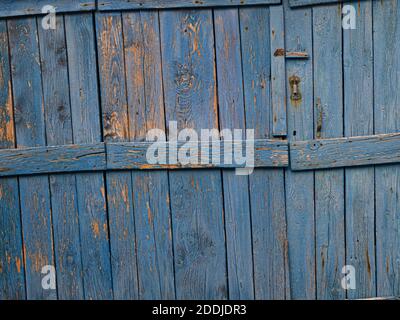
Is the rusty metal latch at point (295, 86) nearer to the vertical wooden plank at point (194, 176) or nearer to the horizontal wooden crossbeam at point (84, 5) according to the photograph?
the vertical wooden plank at point (194, 176)

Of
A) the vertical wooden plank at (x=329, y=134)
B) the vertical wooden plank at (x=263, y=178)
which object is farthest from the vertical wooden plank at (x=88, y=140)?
the vertical wooden plank at (x=329, y=134)

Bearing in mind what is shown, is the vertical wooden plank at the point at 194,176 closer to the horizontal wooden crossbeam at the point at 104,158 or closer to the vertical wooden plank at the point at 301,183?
the horizontal wooden crossbeam at the point at 104,158

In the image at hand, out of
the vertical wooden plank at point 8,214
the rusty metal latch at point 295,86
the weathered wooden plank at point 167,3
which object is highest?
the weathered wooden plank at point 167,3

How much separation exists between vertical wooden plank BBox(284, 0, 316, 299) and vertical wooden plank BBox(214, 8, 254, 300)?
0.28 m

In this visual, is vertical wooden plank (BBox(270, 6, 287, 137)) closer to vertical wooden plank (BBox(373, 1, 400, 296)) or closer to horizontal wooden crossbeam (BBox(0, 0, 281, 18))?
horizontal wooden crossbeam (BBox(0, 0, 281, 18))

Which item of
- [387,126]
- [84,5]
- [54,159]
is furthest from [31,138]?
[387,126]

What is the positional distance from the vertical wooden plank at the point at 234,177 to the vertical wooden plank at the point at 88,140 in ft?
2.54

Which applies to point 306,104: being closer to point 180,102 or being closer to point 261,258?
point 180,102

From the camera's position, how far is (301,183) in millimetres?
3062

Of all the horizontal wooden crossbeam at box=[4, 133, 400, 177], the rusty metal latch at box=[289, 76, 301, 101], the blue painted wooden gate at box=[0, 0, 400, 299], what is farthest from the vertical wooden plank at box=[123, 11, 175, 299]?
the rusty metal latch at box=[289, 76, 301, 101]

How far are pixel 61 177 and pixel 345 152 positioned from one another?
178cm

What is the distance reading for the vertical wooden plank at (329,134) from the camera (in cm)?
296

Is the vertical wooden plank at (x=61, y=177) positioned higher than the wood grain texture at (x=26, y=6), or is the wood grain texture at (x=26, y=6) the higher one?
the wood grain texture at (x=26, y=6)

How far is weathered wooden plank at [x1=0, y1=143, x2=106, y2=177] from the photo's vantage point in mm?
3039
